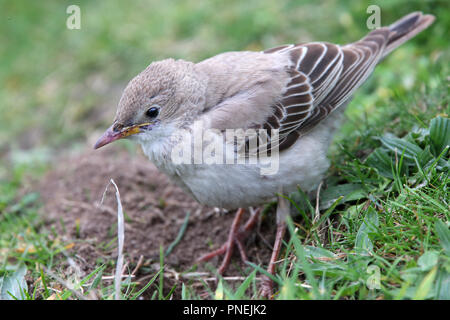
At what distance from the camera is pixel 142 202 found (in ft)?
17.4

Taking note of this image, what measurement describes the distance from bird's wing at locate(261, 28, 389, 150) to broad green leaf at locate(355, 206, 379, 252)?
1134 mm

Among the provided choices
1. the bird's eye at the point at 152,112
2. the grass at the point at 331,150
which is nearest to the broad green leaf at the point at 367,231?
the grass at the point at 331,150

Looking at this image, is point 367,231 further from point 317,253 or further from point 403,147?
point 403,147

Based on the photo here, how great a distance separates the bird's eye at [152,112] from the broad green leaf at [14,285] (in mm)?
1743

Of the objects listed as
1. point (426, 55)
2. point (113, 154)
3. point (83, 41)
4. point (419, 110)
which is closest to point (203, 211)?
point (113, 154)

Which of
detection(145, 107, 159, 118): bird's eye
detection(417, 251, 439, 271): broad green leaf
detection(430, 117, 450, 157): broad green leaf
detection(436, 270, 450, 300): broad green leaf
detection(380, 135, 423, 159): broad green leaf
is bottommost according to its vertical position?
detection(436, 270, 450, 300): broad green leaf

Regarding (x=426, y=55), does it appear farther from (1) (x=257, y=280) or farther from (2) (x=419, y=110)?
(1) (x=257, y=280)

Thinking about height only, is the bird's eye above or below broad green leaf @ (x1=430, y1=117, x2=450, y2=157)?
above

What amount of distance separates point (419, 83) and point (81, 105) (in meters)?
5.52

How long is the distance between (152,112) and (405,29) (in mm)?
3102

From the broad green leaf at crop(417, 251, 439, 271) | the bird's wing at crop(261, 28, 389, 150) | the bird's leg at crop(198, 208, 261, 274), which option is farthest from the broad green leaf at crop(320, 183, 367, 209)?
the broad green leaf at crop(417, 251, 439, 271)

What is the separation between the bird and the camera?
161 inches

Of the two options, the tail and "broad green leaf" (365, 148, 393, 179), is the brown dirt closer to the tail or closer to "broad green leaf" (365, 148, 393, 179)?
"broad green leaf" (365, 148, 393, 179)

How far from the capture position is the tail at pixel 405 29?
5219mm
